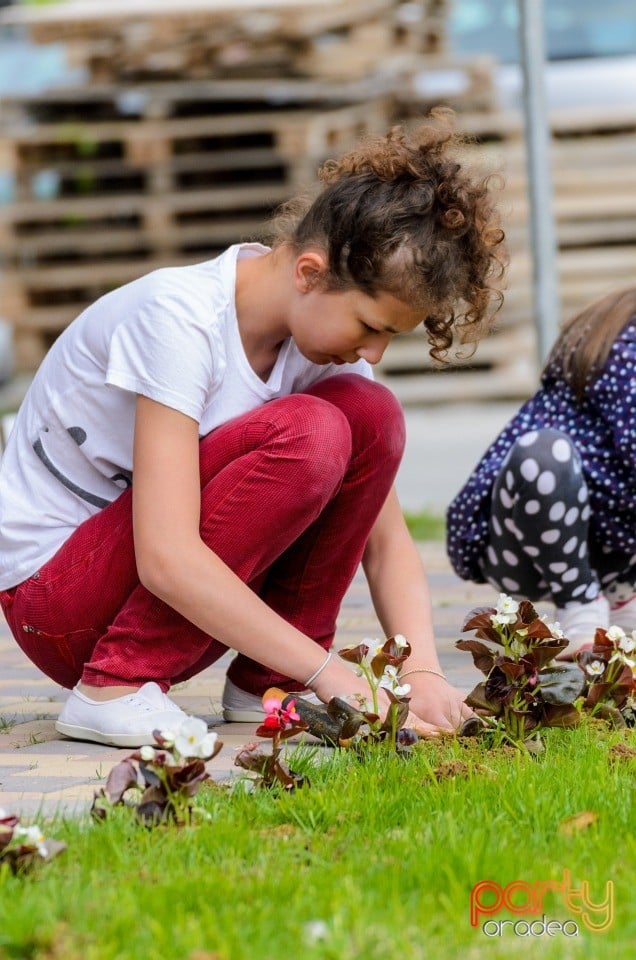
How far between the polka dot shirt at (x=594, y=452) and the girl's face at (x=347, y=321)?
3.05 feet

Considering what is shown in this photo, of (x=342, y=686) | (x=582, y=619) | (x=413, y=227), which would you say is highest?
(x=413, y=227)

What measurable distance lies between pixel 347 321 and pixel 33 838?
3.59 feet

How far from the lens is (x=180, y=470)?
2471 mm

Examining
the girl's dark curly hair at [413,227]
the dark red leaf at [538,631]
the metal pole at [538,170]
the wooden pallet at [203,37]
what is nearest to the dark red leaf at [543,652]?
the dark red leaf at [538,631]

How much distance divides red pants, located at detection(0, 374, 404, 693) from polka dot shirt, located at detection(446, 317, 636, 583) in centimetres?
73

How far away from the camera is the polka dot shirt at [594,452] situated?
329 centimetres

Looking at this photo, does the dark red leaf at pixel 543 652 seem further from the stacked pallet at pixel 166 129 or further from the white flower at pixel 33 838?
the stacked pallet at pixel 166 129

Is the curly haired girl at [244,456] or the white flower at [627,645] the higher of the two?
the curly haired girl at [244,456]

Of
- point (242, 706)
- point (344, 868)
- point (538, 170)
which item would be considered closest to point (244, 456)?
point (242, 706)

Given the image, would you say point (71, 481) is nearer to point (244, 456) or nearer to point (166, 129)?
point (244, 456)

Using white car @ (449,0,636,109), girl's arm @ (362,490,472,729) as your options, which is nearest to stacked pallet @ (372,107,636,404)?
white car @ (449,0,636,109)

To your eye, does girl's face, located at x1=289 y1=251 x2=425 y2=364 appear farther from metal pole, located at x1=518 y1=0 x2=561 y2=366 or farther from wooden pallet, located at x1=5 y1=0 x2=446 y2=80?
wooden pallet, located at x1=5 y1=0 x2=446 y2=80

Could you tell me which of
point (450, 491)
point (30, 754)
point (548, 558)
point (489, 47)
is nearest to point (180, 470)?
point (30, 754)

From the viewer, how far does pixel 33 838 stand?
1830 mm
